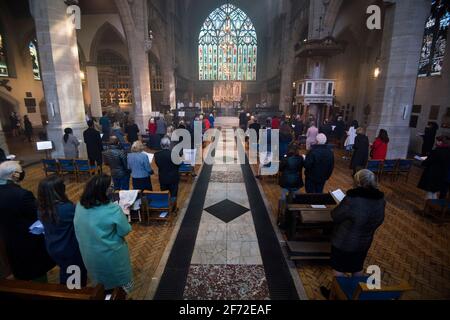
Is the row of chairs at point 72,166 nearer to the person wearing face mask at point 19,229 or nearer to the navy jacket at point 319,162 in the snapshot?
the person wearing face mask at point 19,229

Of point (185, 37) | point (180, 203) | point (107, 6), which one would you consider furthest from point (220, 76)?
point (180, 203)

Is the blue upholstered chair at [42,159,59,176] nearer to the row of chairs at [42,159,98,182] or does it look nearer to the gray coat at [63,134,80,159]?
the row of chairs at [42,159,98,182]

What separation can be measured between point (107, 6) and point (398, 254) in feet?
67.4

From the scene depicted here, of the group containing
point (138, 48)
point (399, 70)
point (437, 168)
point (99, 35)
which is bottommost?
point (437, 168)

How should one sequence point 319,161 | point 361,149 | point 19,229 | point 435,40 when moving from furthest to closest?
point 435,40, point 361,149, point 319,161, point 19,229

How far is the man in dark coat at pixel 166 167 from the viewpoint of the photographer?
4879 mm

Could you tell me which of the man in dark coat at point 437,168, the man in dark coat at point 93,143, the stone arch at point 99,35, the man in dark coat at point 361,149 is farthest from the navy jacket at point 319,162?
the stone arch at point 99,35

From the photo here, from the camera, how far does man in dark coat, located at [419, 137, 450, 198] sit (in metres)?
4.87

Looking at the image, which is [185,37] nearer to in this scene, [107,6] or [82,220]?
[107,6]

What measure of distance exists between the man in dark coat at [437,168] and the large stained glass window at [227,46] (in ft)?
104

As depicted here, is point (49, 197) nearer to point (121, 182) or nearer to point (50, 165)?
point (121, 182)

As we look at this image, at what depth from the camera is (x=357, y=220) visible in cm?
246

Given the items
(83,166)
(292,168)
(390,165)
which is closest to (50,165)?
(83,166)

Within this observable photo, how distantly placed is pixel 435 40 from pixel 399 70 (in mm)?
4766
